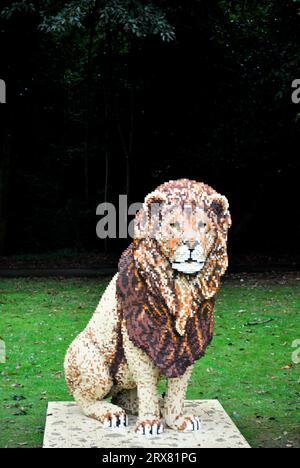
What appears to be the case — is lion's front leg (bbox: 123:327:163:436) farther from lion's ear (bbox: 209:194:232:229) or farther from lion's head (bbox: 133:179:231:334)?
lion's ear (bbox: 209:194:232:229)

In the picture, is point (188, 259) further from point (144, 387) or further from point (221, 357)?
point (221, 357)

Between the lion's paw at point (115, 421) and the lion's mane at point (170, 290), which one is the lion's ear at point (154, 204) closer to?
the lion's mane at point (170, 290)

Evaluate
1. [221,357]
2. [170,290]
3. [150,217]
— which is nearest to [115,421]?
[170,290]

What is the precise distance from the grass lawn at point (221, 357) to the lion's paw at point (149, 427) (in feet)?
4.06

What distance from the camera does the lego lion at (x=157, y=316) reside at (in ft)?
17.4

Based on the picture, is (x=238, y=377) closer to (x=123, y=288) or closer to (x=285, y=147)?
(x=123, y=288)

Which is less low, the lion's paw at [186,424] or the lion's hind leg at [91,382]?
the lion's hind leg at [91,382]

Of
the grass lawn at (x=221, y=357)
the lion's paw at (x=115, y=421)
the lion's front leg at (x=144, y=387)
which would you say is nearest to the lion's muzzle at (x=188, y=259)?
the lion's front leg at (x=144, y=387)

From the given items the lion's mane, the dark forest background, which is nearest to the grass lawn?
the lion's mane

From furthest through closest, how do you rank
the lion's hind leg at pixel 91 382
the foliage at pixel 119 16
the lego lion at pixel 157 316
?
the foliage at pixel 119 16 → the lion's hind leg at pixel 91 382 → the lego lion at pixel 157 316

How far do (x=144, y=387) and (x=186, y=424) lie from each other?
43cm

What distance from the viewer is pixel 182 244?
5188 mm

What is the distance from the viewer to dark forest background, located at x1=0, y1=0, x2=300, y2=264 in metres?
18.8

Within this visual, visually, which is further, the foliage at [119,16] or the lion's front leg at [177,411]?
the foliage at [119,16]
